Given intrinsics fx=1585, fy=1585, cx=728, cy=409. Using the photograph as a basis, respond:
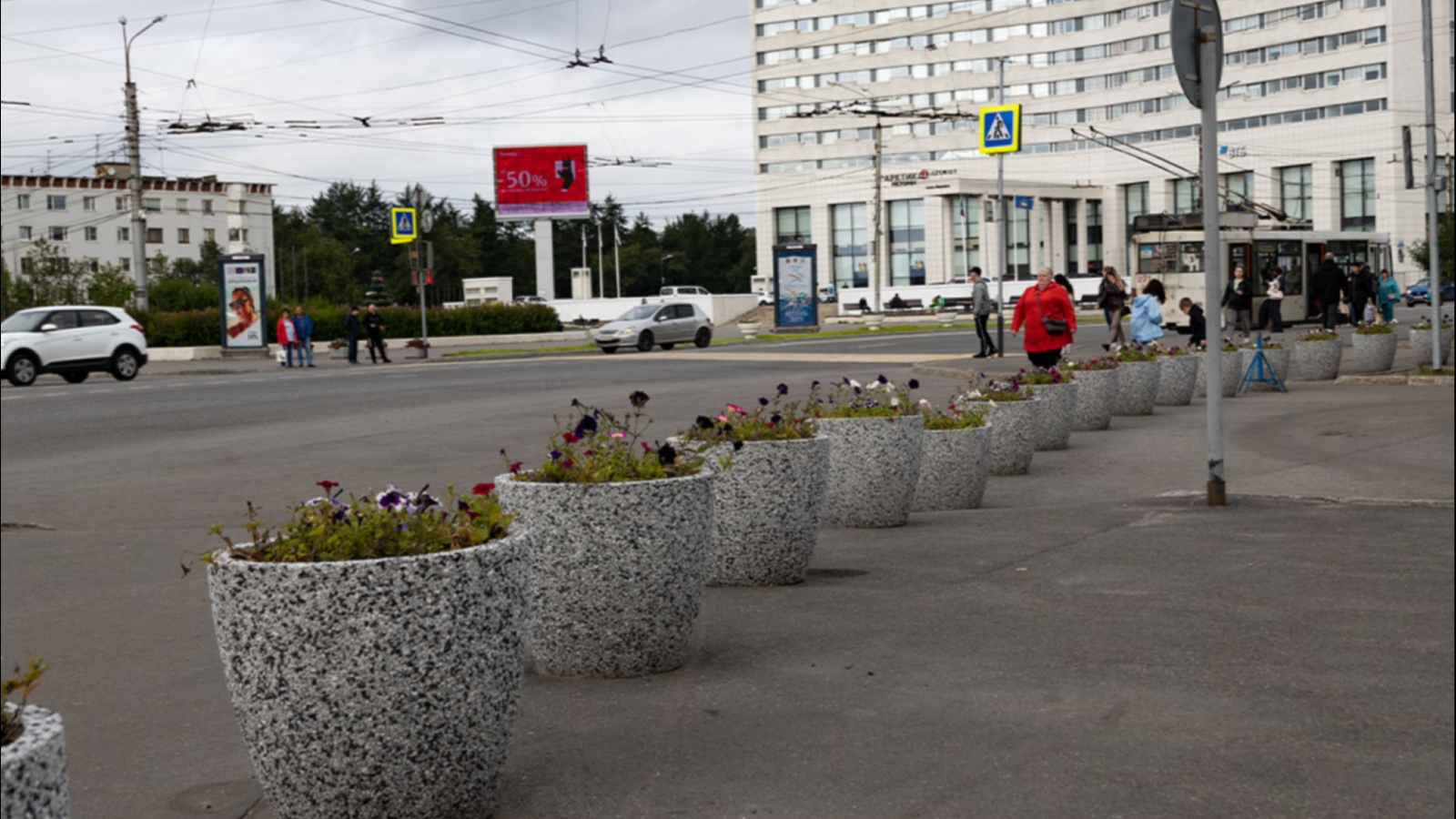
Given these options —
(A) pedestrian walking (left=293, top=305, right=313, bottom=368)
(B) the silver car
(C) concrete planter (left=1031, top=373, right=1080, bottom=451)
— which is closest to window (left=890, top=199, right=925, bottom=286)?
(B) the silver car

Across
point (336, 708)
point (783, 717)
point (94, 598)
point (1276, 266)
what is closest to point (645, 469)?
point (783, 717)

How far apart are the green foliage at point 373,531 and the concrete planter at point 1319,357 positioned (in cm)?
2036

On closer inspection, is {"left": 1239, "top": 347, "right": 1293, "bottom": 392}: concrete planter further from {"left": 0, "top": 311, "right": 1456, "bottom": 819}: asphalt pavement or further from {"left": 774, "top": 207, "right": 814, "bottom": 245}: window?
{"left": 774, "top": 207, "right": 814, "bottom": 245}: window

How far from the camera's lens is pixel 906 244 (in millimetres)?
107875

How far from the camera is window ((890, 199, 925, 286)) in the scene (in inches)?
4220

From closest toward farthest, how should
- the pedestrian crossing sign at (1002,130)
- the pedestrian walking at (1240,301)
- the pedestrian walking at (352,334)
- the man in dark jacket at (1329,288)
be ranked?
1. the pedestrian crossing sign at (1002,130)
2. the man in dark jacket at (1329,288)
3. the pedestrian walking at (1240,301)
4. the pedestrian walking at (352,334)

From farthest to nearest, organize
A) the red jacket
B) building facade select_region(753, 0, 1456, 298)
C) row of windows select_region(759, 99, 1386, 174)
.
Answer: row of windows select_region(759, 99, 1386, 174) < building facade select_region(753, 0, 1456, 298) < the red jacket

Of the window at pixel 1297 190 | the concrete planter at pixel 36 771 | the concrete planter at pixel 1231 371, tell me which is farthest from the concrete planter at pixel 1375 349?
the window at pixel 1297 190

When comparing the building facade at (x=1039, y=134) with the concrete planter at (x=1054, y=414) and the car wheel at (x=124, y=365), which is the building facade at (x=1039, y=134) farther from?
the concrete planter at (x=1054, y=414)

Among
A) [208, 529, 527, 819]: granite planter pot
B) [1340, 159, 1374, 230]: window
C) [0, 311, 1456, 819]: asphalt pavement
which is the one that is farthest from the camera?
[1340, 159, 1374, 230]: window

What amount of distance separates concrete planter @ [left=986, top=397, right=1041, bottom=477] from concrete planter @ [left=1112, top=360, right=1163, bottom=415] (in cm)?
580

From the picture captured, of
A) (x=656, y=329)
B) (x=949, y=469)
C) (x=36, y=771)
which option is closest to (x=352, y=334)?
(x=656, y=329)

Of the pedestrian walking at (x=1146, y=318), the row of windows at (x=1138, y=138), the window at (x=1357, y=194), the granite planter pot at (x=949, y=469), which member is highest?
the row of windows at (x=1138, y=138)

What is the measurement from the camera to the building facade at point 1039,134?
268 feet
